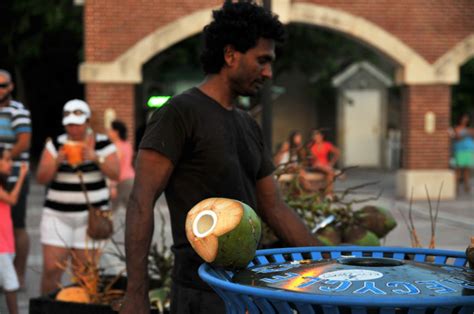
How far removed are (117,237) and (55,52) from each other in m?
22.0

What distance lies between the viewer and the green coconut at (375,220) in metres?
5.39

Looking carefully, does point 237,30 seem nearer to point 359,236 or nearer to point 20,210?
point 359,236

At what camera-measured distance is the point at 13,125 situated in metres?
7.18

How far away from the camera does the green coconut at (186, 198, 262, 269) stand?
2574 millimetres

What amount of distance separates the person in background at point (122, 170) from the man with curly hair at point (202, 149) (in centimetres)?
692

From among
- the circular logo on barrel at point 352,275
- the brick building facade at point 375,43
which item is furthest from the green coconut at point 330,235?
the brick building facade at point 375,43

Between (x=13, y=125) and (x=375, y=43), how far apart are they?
11.8 meters

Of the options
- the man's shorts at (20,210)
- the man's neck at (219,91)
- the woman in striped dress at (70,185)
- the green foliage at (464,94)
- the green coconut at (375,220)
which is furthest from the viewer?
the green foliage at (464,94)

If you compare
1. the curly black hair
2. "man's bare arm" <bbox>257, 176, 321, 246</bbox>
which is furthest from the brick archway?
the curly black hair

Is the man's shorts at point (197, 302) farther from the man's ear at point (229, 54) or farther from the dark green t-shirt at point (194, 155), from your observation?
the man's ear at point (229, 54)

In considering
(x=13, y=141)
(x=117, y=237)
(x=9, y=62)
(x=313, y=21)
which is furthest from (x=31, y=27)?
(x=13, y=141)

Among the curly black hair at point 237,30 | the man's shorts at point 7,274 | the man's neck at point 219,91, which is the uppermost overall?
the curly black hair at point 237,30

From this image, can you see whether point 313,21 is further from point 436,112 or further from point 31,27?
point 31,27

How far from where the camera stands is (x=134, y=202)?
3.10 meters
